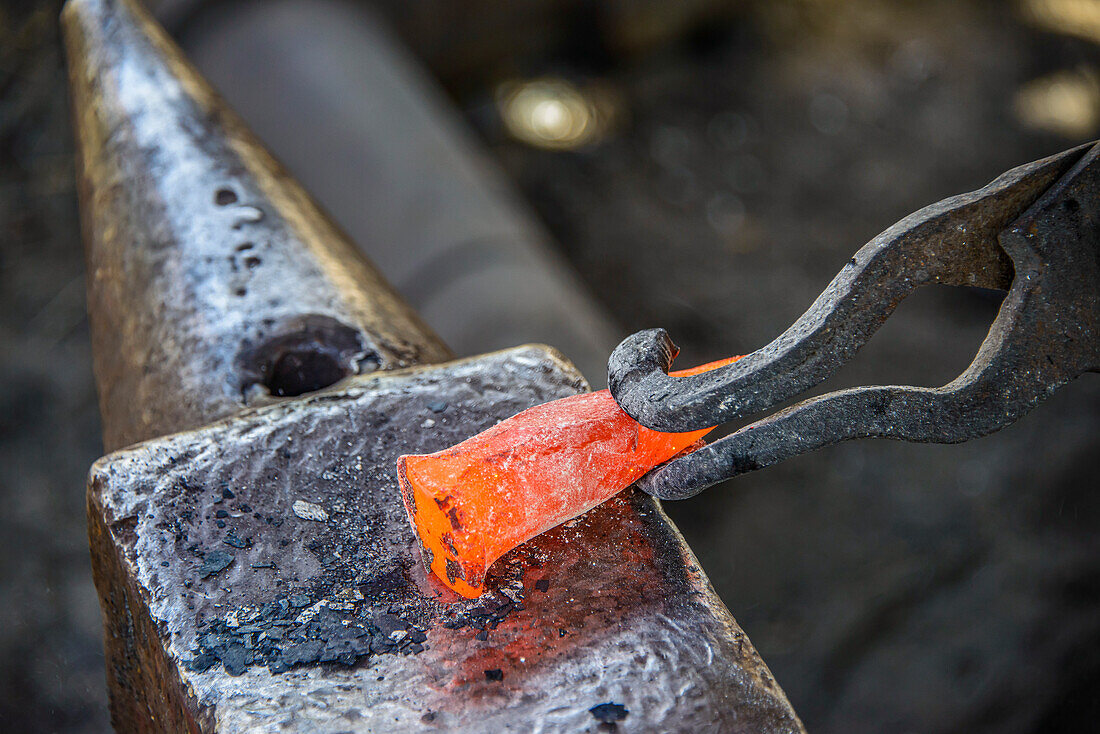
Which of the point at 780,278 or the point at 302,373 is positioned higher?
the point at 780,278

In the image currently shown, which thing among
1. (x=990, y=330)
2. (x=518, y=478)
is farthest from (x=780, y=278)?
(x=518, y=478)

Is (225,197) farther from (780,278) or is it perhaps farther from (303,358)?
(780,278)

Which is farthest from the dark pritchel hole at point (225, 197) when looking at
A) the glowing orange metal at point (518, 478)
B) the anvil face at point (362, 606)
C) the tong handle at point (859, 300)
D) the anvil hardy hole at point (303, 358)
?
the tong handle at point (859, 300)

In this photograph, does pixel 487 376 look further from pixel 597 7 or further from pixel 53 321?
pixel 597 7

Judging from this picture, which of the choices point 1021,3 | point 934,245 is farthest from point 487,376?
point 1021,3

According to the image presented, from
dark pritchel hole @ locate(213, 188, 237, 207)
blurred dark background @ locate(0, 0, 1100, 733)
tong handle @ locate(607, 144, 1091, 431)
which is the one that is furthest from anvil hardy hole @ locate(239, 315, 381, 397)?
blurred dark background @ locate(0, 0, 1100, 733)

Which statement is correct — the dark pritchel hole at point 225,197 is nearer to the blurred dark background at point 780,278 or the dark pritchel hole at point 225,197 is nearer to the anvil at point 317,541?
the anvil at point 317,541
